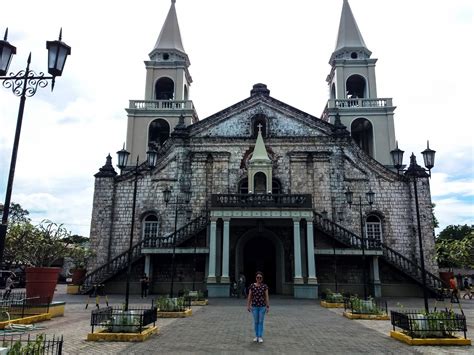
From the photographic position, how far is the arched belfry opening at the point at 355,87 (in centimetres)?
3478

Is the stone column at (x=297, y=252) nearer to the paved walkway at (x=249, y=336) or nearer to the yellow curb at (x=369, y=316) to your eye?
the paved walkway at (x=249, y=336)

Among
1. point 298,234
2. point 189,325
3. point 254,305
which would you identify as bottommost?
point 189,325

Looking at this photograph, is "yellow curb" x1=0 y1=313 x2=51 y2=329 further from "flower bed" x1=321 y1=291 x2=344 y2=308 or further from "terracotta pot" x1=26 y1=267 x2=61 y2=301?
"flower bed" x1=321 y1=291 x2=344 y2=308

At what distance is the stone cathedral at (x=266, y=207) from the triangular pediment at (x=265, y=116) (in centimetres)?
8

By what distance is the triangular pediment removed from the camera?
93.4 feet

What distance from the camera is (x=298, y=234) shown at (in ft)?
72.1

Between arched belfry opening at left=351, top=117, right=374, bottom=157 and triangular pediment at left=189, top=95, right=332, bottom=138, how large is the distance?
5812mm

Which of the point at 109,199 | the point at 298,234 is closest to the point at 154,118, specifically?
the point at 109,199

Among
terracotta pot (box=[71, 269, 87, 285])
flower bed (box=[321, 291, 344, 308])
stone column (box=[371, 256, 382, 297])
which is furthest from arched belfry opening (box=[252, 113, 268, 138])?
terracotta pot (box=[71, 269, 87, 285])

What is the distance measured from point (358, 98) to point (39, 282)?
28.3 meters

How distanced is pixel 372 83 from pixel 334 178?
38.2 ft

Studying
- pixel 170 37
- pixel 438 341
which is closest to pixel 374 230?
pixel 438 341

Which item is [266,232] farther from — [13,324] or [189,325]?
[13,324]

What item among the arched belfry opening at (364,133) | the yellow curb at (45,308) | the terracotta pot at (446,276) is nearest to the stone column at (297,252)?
the terracotta pot at (446,276)
